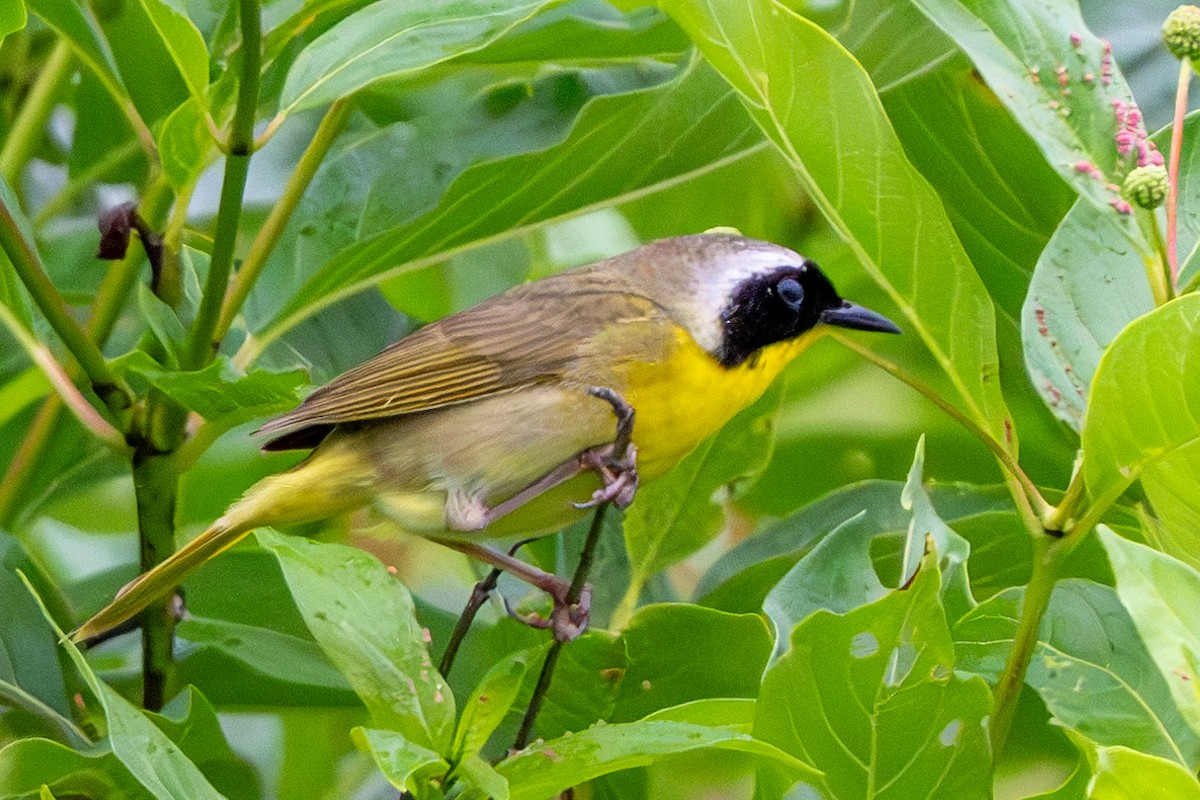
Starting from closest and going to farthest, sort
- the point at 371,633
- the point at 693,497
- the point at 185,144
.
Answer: the point at 371,633, the point at 185,144, the point at 693,497

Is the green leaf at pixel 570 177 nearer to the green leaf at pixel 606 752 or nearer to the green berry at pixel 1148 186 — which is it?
the green berry at pixel 1148 186

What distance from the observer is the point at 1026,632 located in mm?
1409

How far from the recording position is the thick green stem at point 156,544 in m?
1.76

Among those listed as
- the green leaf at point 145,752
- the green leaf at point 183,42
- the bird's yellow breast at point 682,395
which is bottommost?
the bird's yellow breast at point 682,395

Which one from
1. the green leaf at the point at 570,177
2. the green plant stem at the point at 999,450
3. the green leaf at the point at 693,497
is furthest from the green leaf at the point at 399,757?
the green leaf at the point at 570,177

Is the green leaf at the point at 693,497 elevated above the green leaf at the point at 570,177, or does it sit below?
below

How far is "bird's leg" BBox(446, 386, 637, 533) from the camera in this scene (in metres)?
1.72

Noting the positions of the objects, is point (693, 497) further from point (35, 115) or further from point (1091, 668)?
point (35, 115)

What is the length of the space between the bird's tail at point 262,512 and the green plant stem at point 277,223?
0.26 meters

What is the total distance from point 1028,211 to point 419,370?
0.88 m

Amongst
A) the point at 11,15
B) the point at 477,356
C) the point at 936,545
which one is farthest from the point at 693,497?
the point at 11,15

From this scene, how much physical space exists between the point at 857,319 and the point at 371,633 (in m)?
1.08

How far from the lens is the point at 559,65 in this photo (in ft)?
7.15

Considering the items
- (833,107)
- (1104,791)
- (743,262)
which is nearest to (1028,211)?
(743,262)
